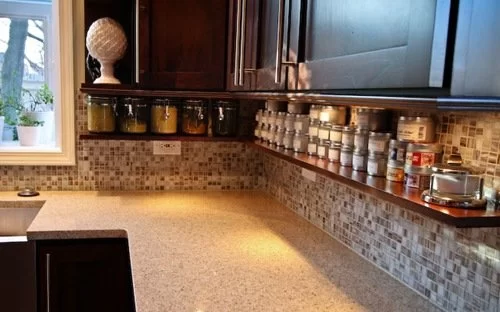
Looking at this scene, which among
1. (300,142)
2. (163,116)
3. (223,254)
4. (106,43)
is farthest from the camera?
(163,116)

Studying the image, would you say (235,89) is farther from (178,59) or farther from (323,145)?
(323,145)

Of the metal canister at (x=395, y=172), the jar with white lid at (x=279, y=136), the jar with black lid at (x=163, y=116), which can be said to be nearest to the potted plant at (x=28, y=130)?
the jar with black lid at (x=163, y=116)

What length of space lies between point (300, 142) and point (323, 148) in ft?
0.58

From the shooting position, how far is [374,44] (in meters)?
0.85

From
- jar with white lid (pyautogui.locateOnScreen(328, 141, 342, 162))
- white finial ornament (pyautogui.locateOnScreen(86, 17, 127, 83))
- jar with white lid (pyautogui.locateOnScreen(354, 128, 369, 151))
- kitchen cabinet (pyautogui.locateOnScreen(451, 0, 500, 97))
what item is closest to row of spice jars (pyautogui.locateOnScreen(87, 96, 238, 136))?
white finial ornament (pyautogui.locateOnScreen(86, 17, 127, 83))

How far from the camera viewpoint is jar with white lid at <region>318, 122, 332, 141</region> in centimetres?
148

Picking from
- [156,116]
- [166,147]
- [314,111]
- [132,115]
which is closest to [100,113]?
[132,115]

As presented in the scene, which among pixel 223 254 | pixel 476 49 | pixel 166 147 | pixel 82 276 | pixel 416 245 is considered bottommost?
pixel 82 276

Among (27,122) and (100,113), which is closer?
(100,113)

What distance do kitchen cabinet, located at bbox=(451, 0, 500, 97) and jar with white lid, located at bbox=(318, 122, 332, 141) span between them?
31.1 inches

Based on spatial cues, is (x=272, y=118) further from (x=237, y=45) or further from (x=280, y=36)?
(x=280, y=36)

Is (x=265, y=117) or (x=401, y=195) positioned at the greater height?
(x=265, y=117)

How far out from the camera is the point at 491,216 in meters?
0.86

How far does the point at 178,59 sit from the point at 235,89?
0.31 m
